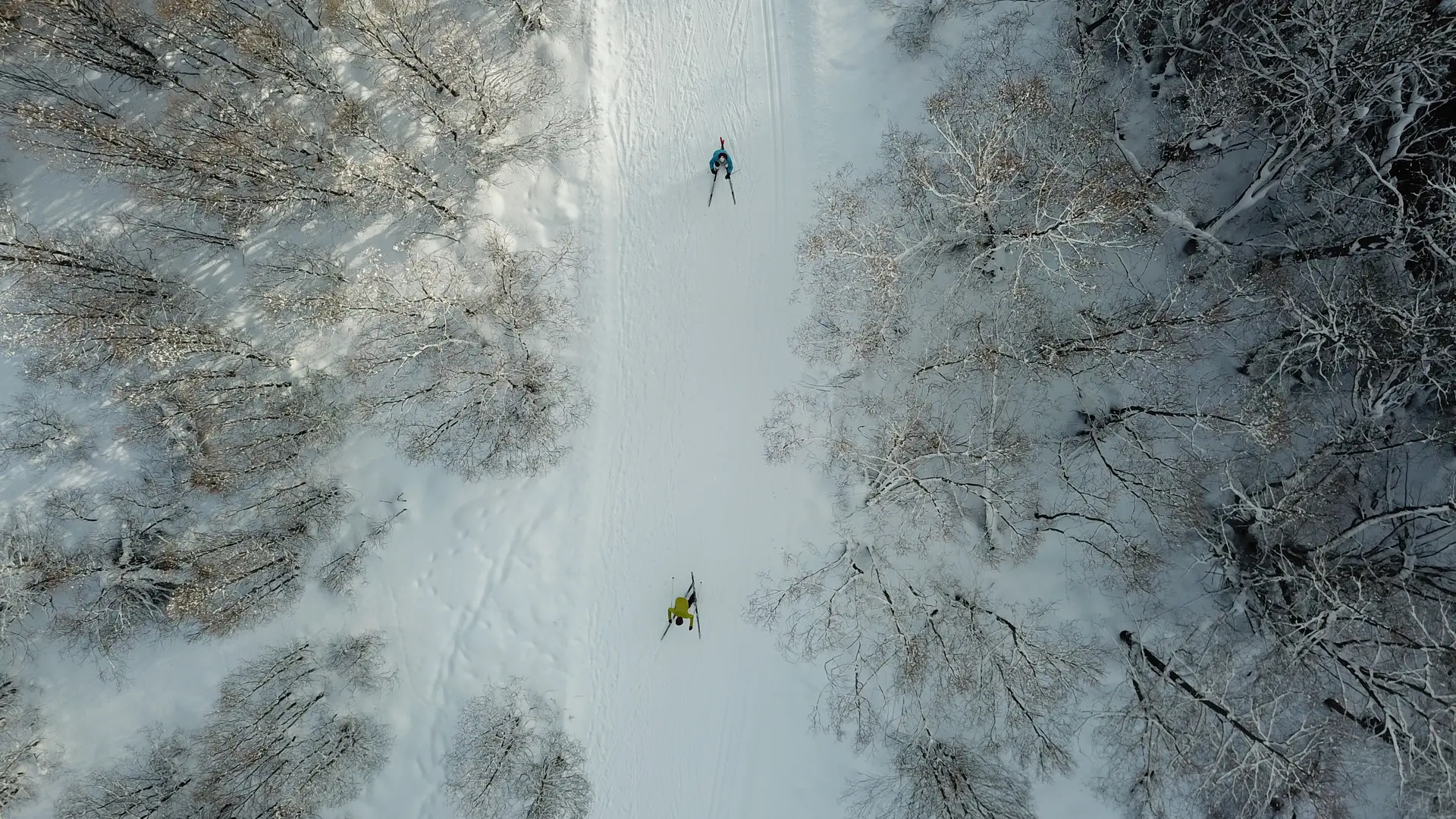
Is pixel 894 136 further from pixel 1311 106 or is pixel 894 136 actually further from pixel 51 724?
pixel 51 724

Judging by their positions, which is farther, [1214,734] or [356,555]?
[356,555]

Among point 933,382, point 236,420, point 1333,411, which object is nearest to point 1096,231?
point 933,382

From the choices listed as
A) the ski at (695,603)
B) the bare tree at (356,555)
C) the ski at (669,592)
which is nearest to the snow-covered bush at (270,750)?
the bare tree at (356,555)

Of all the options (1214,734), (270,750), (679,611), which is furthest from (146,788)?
(1214,734)

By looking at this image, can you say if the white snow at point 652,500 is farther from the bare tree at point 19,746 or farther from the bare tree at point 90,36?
the bare tree at point 90,36

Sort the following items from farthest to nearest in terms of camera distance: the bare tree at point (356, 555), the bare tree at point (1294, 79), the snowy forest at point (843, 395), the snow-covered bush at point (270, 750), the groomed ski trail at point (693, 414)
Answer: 1. the bare tree at point (356, 555)
2. the groomed ski trail at point (693, 414)
3. the snow-covered bush at point (270, 750)
4. the snowy forest at point (843, 395)
5. the bare tree at point (1294, 79)

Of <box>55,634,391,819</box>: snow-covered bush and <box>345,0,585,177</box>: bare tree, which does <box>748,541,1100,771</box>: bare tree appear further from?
<box>345,0,585,177</box>: bare tree

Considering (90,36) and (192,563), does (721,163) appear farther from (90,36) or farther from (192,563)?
(192,563)
